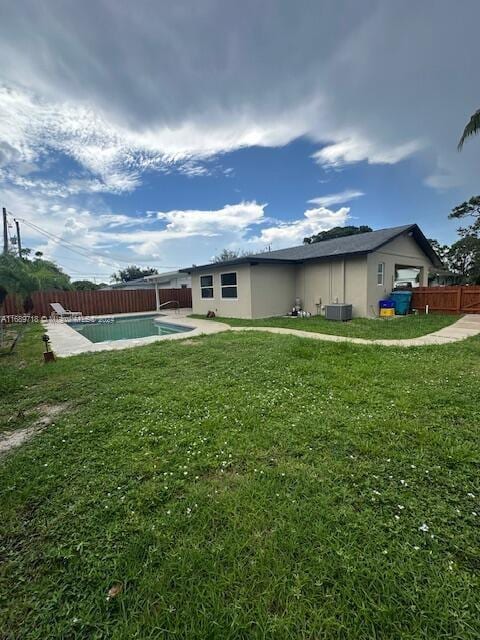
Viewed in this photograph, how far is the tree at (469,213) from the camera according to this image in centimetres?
2445

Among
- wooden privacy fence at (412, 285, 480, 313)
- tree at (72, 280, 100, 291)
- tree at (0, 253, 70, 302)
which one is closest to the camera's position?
tree at (0, 253, 70, 302)

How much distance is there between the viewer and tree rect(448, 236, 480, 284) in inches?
909

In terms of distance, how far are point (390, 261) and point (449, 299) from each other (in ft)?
10.7

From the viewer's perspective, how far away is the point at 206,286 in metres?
15.3

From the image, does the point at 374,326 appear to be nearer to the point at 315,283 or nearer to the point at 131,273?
the point at 315,283

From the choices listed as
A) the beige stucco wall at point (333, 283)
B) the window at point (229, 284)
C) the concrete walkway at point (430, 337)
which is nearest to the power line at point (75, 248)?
the window at point (229, 284)

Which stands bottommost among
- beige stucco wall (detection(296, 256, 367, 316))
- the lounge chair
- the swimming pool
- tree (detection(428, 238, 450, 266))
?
the swimming pool

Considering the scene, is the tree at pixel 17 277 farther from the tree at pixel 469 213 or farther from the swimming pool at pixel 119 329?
the tree at pixel 469 213

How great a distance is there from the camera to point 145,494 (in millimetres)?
2105

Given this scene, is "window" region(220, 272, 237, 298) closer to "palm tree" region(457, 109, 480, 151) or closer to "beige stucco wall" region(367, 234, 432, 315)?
"beige stucco wall" region(367, 234, 432, 315)

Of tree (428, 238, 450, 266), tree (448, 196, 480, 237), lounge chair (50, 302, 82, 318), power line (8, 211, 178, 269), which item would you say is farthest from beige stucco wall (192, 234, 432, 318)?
tree (428, 238, 450, 266)

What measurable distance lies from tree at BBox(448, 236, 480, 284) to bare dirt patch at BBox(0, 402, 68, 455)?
89.2ft

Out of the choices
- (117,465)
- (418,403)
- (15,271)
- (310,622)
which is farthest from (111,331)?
(310,622)

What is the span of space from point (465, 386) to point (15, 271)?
9.41 metres
